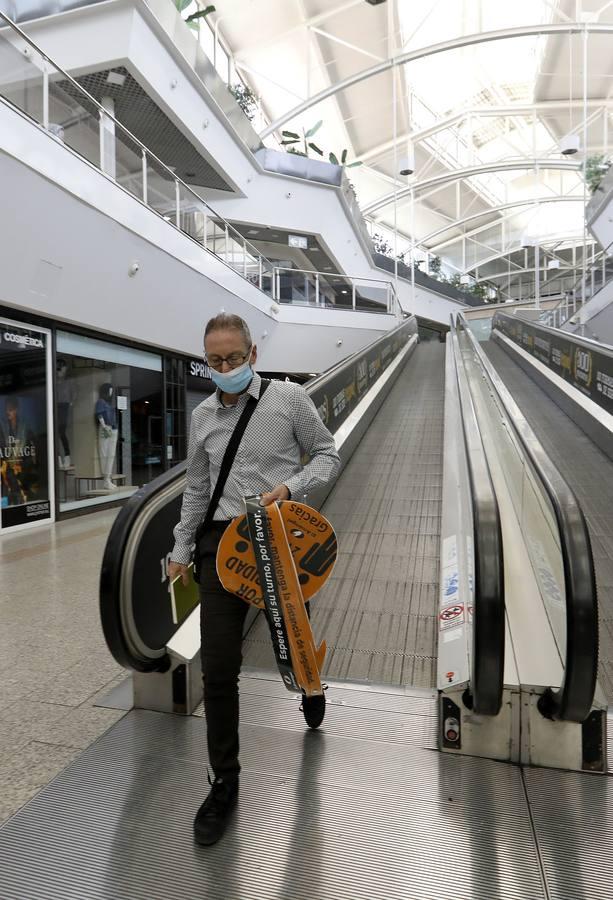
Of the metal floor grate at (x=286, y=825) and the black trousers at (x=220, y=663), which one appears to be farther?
the black trousers at (x=220, y=663)

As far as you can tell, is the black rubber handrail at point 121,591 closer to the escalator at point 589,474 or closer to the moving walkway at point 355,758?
the moving walkway at point 355,758

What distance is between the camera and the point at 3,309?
8.09 metres

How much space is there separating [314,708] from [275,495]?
1101mm

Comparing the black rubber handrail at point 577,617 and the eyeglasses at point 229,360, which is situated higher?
the eyeglasses at point 229,360


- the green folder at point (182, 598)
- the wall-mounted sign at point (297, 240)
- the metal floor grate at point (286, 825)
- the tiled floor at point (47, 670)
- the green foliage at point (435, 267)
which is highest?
the green foliage at point (435, 267)

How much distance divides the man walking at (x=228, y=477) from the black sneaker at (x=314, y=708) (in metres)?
0.52

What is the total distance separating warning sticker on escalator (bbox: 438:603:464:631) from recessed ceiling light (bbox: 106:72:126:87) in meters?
12.4

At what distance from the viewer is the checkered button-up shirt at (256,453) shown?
2127 mm

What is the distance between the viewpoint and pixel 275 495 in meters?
2.00

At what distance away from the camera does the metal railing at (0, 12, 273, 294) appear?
22.4ft

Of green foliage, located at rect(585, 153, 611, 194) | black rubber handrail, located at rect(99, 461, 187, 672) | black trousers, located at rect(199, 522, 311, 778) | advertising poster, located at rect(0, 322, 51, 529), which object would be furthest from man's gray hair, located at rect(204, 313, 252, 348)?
green foliage, located at rect(585, 153, 611, 194)

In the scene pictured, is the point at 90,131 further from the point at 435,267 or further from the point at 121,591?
the point at 435,267

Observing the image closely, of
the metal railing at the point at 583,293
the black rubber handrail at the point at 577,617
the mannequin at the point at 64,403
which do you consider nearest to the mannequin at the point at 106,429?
the mannequin at the point at 64,403

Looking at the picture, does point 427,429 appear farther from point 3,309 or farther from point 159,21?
point 159,21
